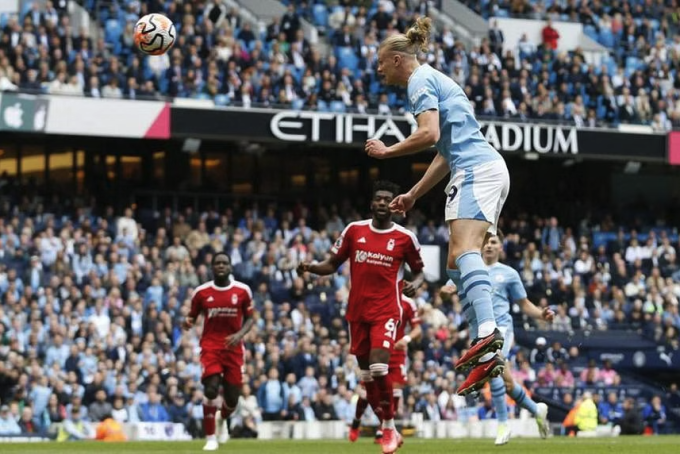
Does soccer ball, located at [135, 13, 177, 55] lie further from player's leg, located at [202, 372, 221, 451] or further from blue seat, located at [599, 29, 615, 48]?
blue seat, located at [599, 29, 615, 48]

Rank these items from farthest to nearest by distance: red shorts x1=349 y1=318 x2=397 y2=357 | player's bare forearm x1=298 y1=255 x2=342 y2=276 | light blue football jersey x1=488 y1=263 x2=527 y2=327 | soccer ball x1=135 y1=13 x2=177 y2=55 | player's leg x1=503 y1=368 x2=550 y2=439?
soccer ball x1=135 y1=13 x2=177 y2=55 → player's leg x1=503 y1=368 x2=550 y2=439 → light blue football jersey x1=488 y1=263 x2=527 y2=327 → red shorts x1=349 y1=318 x2=397 y2=357 → player's bare forearm x1=298 y1=255 x2=342 y2=276

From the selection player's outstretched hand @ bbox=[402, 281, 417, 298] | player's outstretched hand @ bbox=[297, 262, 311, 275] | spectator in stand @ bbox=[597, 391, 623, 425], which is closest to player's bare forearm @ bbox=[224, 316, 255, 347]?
player's outstretched hand @ bbox=[402, 281, 417, 298]

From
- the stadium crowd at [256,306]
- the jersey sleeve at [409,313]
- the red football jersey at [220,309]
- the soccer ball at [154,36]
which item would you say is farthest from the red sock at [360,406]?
the stadium crowd at [256,306]

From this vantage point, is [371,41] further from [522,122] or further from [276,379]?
[276,379]

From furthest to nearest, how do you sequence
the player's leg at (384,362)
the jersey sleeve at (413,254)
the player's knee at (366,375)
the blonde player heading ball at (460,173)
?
the jersey sleeve at (413,254)
the player's knee at (366,375)
the player's leg at (384,362)
the blonde player heading ball at (460,173)

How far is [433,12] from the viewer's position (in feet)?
130

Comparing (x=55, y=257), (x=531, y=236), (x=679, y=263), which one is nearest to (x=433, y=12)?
(x=531, y=236)

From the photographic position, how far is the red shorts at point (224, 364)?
18.0m

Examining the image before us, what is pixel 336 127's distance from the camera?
3341 centimetres

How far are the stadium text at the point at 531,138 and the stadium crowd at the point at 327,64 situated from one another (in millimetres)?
390

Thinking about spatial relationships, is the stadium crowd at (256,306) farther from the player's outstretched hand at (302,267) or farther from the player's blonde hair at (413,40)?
the player's blonde hair at (413,40)

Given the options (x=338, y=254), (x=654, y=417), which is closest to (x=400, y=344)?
(x=338, y=254)

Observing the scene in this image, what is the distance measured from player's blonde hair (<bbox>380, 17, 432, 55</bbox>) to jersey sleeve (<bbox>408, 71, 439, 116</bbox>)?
0.78ft

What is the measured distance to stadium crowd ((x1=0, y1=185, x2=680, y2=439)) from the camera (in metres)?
25.2
